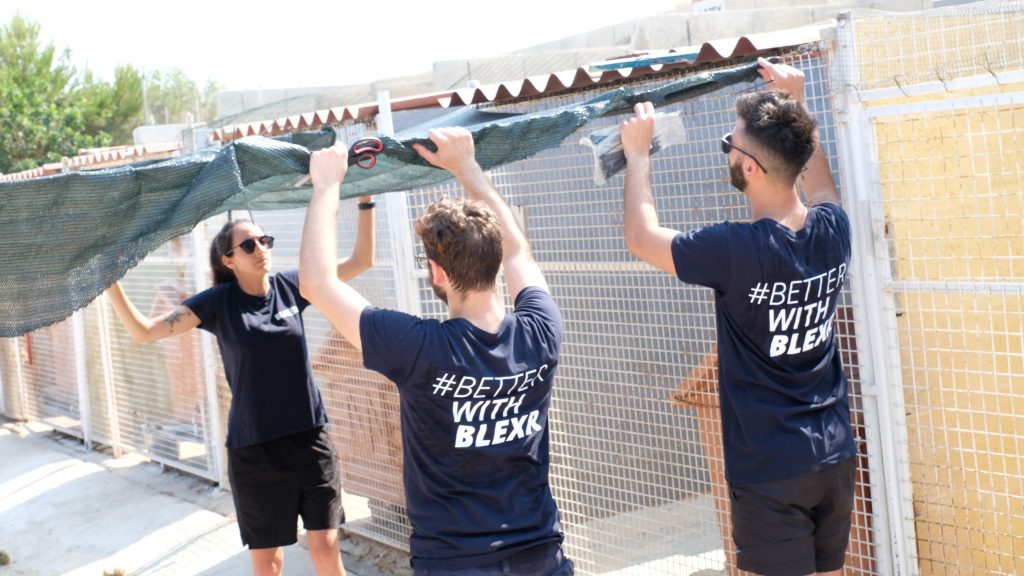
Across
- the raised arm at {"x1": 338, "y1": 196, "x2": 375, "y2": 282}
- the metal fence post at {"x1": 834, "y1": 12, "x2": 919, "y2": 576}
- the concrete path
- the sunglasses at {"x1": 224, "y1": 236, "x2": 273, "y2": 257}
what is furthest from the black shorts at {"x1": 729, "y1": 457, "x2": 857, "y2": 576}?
the concrete path

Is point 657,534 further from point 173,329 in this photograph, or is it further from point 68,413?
point 68,413

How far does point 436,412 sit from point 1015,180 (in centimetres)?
209

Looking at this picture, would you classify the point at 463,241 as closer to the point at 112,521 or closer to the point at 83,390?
the point at 112,521

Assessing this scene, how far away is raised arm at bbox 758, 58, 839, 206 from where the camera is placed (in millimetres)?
3332

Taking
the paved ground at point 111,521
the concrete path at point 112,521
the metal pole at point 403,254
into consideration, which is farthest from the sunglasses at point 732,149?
the paved ground at point 111,521

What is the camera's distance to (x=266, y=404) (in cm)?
445

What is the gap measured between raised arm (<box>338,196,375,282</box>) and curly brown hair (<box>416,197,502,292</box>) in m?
1.61

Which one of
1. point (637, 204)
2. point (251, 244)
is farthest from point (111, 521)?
point (637, 204)

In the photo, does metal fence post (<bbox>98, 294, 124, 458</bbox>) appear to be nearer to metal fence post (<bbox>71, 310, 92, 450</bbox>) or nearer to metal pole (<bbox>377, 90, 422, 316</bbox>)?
metal fence post (<bbox>71, 310, 92, 450</bbox>)

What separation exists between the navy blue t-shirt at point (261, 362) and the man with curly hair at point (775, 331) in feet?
6.78

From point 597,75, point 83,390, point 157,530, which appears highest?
point 597,75

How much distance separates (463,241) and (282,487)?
7.58 feet

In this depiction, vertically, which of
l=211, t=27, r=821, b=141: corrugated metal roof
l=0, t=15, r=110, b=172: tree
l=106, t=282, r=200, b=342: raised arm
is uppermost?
l=0, t=15, r=110, b=172: tree

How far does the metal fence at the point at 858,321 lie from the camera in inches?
131
